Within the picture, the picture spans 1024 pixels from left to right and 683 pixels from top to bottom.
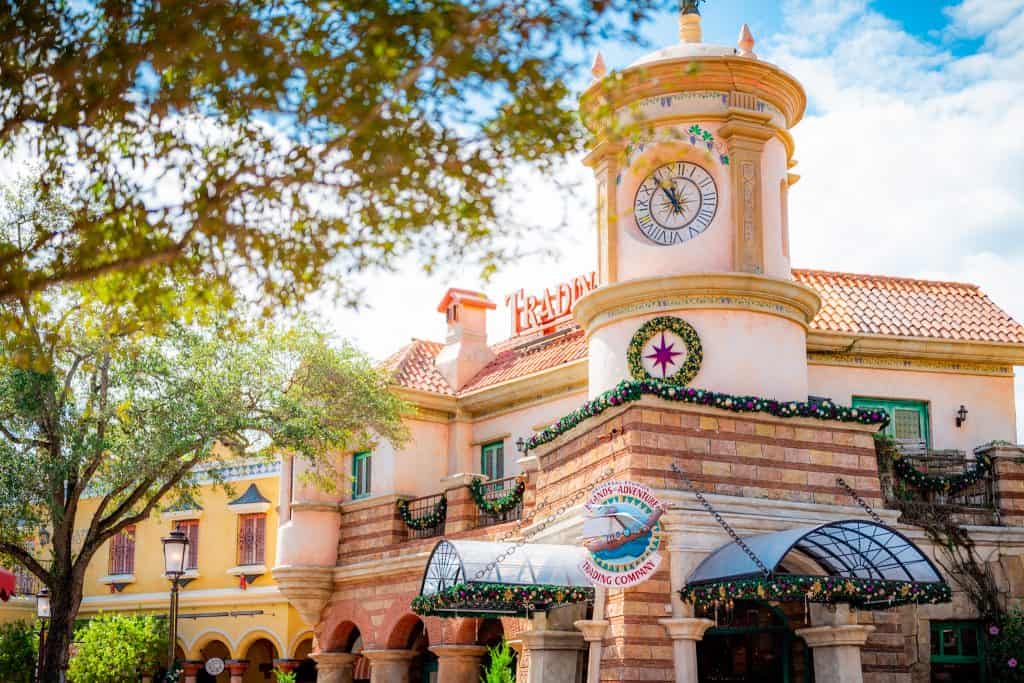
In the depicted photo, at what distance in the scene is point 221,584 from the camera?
3309 cm

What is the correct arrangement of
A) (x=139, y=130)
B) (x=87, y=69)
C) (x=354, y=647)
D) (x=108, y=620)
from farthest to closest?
(x=108, y=620) → (x=354, y=647) → (x=139, y=130) → (x=87, y=69)

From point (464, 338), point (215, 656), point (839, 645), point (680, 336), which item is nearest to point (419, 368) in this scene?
point (464, 338)

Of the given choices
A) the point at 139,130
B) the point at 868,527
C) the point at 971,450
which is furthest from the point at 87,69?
the point at 971,450

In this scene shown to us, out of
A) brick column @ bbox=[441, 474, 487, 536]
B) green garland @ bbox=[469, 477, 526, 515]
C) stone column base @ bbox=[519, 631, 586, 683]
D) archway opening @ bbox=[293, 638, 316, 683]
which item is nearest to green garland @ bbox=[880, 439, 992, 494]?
stone column base @ bbox=[519, 631, 586, 683]

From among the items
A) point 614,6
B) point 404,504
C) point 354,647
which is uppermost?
point 614,6

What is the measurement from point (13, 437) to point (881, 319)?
49.1 feet

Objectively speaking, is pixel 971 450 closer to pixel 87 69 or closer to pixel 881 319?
pixel 881 319

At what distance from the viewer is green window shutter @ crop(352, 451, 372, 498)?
2745cm

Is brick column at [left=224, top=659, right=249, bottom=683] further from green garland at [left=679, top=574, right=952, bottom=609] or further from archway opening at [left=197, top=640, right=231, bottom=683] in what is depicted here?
green garland at [left=679, top=574, right=952, bottom=609]

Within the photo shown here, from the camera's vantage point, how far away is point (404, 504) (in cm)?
2555

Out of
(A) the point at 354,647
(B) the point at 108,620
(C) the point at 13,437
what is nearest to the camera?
(C) the point at 13,437

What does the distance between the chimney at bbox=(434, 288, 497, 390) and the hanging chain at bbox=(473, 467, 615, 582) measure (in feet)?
22.0

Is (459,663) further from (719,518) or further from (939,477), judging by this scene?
(939,477)

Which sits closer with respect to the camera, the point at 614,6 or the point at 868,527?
the point at 614,6
